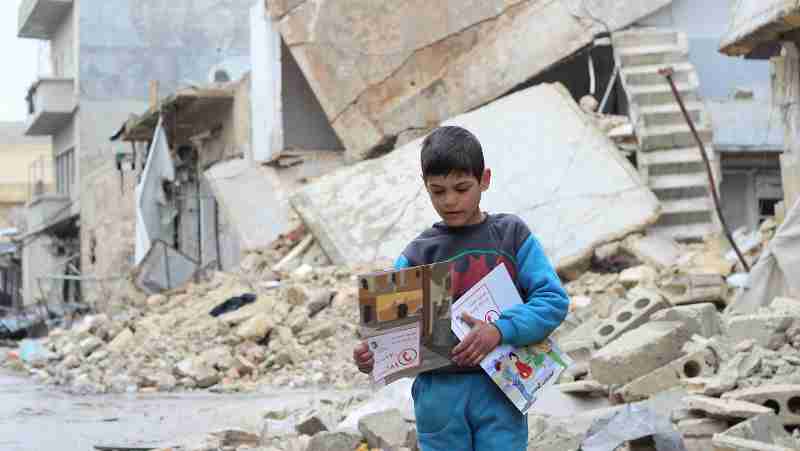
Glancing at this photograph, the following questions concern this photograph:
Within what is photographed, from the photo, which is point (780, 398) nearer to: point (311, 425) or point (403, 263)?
point (311, 425)

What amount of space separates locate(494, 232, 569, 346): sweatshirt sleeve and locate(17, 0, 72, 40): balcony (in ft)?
89.6

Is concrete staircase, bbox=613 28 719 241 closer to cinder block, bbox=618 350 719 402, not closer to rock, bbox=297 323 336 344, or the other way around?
rock, bbox=297 323 336 344

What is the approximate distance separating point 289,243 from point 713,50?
5.54 meters

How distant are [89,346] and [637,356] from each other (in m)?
7.78

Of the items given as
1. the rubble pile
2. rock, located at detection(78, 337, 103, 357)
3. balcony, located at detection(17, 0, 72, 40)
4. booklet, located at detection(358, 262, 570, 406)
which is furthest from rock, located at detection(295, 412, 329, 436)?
balcony, located at detection(17, 0, 72, 40)

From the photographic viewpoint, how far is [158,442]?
5.82 metres

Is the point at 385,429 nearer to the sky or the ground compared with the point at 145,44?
nearer to the ground

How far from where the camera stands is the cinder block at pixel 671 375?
520cm

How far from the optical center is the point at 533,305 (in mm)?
2516

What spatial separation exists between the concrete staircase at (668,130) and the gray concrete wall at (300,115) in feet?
15.8

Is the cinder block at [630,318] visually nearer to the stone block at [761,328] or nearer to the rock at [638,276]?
the stone block at [761,328]

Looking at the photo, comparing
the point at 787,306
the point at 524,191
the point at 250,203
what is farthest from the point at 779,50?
the point at 250,203

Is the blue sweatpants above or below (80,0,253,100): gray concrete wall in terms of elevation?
below

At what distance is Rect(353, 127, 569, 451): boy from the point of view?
2.48 m
